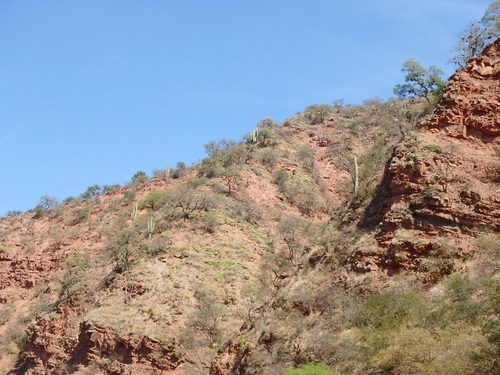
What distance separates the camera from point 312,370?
1900 centimetres

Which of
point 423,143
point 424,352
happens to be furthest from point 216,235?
point 424,352

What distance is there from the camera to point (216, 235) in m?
39.9

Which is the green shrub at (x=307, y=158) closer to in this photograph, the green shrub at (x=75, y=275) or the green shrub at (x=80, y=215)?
the green shrub at (x=80, y=215)

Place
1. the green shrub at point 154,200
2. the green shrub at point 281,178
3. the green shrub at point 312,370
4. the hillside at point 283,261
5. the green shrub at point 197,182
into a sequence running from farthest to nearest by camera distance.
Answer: the green shrub at point 154,200 → the green shrub at point 281,178 → the green shrub at point 197,182 → the hillside at point 283,261 → the green shrub at point 312,370

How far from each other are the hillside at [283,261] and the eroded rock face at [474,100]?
0.07m

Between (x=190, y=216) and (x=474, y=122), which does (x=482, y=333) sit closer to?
(x=474, y=122)

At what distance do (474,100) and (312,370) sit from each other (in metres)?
13.8

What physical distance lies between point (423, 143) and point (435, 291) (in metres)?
7.14

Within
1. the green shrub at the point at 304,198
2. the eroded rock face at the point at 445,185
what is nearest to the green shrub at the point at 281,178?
the green shrub at the point at 304,198

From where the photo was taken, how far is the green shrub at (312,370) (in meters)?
18.7

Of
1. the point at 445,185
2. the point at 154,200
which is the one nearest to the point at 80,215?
the point at 154,200

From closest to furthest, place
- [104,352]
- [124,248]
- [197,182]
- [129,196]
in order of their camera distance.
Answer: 1. [104,352]
2. [124,248]
3. [197,182]
4. [129,196]

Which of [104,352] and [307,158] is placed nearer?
[104,352]

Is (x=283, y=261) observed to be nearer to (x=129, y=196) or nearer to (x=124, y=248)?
(x=124, y=248)
